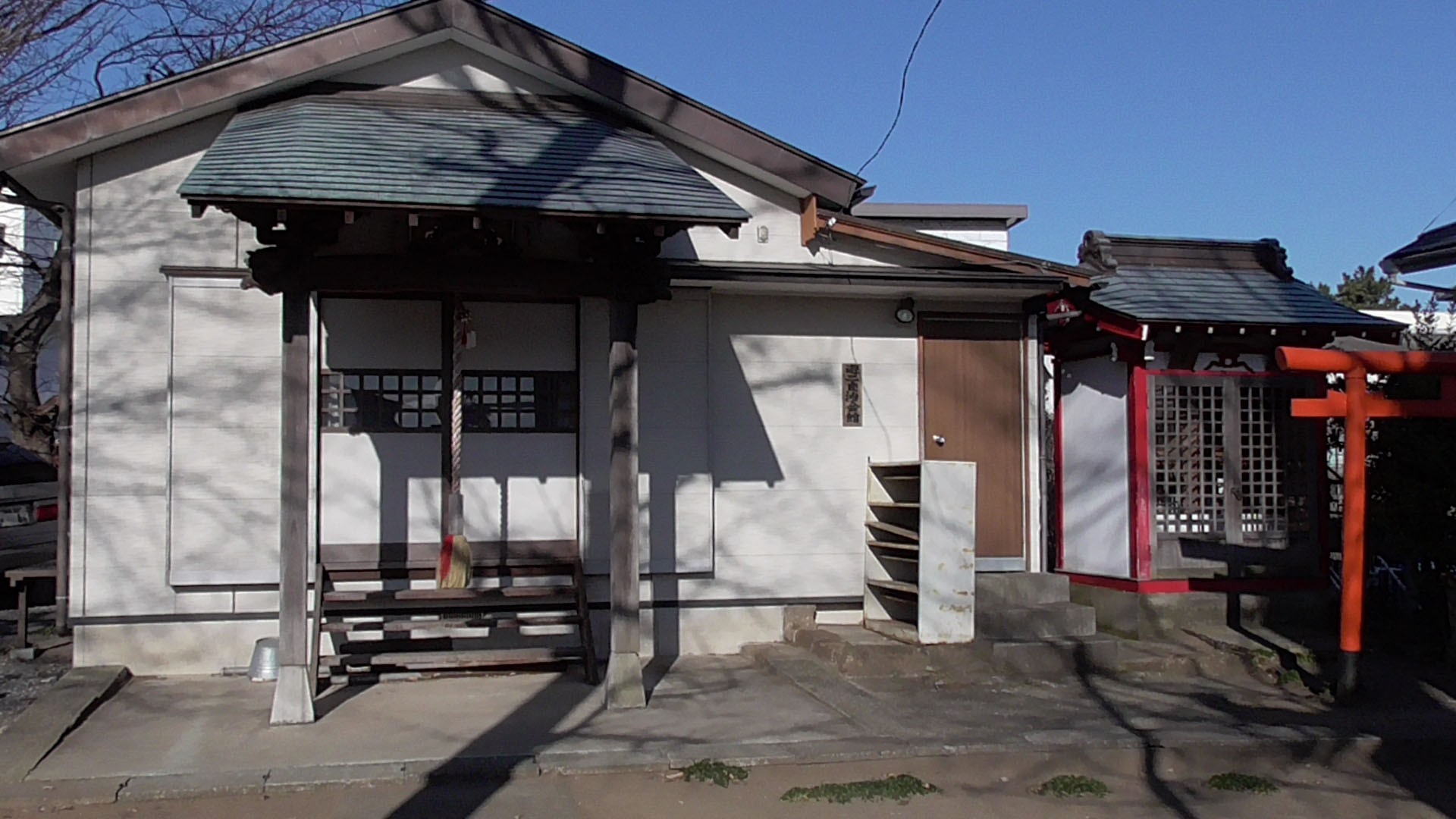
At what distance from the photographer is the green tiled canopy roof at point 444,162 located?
25.3ft

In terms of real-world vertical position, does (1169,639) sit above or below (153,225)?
below

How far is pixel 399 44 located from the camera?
31.3 ft

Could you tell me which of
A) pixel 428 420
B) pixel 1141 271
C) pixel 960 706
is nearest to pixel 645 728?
pixel 960 706

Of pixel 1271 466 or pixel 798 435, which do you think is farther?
pixel 1271 466

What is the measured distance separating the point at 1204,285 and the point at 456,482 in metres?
7.22

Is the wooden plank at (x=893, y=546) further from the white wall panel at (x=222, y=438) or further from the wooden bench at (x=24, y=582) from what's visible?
the wooden bench at (x=24, y=582)

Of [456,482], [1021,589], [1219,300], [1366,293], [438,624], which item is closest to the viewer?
[438,624]

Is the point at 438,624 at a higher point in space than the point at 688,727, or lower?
higher

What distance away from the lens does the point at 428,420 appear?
9.95 meters

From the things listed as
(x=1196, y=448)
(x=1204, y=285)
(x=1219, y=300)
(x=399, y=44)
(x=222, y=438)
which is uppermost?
(x=399, y=44)

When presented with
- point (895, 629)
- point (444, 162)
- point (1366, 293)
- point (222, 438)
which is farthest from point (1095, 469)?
point (1366, 293)

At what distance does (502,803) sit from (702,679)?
9.77 feet

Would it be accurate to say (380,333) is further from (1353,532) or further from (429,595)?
(1353,532)

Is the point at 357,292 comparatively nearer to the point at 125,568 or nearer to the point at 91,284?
the point at 91,284
